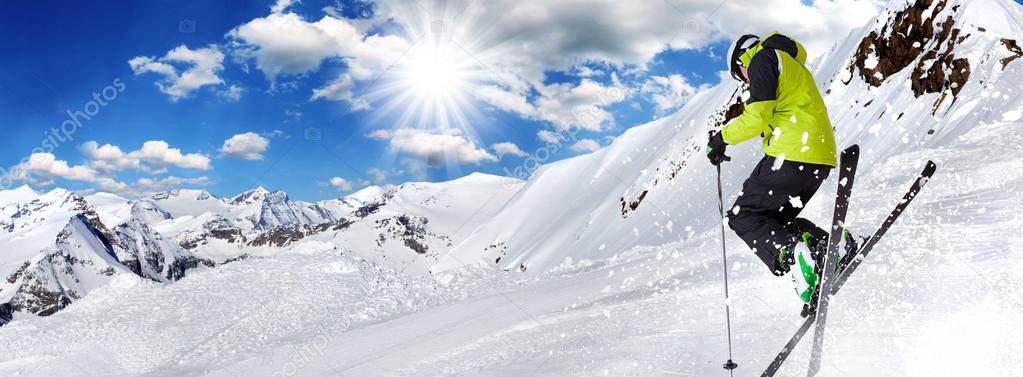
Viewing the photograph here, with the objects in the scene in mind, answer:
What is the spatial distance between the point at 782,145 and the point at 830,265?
1.21 meters

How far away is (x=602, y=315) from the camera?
8.75 meters

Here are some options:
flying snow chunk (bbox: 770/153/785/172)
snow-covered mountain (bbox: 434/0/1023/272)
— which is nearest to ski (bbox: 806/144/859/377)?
flying snow chunk (bbox: 770/153/785/172)

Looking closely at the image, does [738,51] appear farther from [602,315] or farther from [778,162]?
[602,315]

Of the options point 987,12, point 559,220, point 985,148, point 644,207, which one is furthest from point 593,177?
point 985,148

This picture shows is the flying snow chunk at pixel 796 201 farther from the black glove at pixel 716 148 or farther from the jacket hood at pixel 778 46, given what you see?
the jacket hood at pixel 778 46

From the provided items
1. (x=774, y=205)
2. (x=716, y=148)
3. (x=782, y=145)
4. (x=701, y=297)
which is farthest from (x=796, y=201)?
(x=701, y=297)

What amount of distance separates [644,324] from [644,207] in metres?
49.2

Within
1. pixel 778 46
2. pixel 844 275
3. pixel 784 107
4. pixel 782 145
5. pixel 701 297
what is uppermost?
pixel 778 46

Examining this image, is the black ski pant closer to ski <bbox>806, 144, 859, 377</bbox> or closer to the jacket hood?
ski <bbox>806, 144, 859, 377</bbox>

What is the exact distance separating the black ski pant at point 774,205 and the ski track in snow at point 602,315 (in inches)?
39.3

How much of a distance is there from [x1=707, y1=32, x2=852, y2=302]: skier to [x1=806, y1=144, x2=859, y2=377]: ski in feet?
0.43

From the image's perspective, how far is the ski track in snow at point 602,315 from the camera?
538cm

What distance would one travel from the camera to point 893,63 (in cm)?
3192

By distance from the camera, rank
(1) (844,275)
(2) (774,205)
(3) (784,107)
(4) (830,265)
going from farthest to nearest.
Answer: (2) (774,205) < (3) (784,107) < (1) (844,275) < (4) (830,265)
